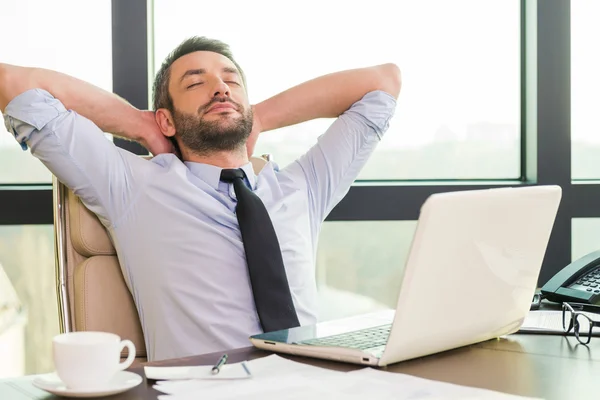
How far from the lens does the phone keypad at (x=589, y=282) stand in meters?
1.66

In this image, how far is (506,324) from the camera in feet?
4.05

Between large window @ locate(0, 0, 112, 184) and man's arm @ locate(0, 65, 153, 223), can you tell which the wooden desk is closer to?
man's arm @ locate(0, 65, 153, 223)

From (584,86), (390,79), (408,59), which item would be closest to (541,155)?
(584,86)

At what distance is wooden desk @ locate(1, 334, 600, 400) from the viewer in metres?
0.96

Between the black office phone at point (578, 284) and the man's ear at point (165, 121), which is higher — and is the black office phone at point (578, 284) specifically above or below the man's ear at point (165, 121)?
below

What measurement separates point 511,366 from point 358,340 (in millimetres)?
220

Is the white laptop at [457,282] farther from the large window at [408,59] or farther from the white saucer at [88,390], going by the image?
the large window at [408,59]

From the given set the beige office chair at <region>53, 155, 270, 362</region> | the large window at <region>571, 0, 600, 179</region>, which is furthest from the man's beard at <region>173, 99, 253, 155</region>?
the large window at <region>571, 0, 600, 179</region>

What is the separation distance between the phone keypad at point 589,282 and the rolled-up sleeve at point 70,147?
1.04m

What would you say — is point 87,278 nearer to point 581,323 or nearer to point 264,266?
point 264,266

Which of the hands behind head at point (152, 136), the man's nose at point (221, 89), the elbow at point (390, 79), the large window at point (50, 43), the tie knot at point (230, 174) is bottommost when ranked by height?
the tie knot at point (230, 174)

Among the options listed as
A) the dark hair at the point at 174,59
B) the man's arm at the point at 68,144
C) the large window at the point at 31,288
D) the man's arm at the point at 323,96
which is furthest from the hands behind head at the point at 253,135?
the large window at the point at 31,288

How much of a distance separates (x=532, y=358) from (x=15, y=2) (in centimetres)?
191

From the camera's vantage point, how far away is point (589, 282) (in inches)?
66.6
